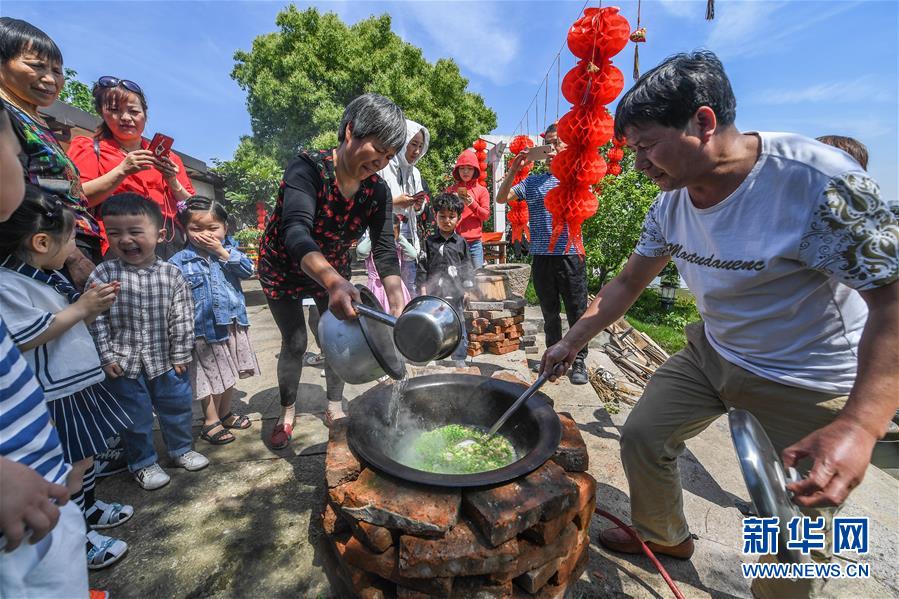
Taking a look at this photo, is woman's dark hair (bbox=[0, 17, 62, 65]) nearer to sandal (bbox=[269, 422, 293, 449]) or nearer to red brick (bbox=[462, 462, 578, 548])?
sandal (bbox=[269, 422, 293, 449])

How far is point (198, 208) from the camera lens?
10.6 ft

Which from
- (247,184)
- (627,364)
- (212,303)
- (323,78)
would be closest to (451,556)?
(212,303)

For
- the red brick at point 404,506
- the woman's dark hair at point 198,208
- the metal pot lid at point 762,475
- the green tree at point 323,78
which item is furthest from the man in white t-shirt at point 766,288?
the green tree at point 323,78

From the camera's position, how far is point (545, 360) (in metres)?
2.30

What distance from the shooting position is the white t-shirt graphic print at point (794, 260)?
1427 millimetres

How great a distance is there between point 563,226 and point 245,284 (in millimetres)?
10485

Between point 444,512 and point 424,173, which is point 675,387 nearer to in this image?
point 444,512

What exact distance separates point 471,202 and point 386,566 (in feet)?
18.3

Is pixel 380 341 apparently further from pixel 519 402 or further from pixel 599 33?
pixel 599 33

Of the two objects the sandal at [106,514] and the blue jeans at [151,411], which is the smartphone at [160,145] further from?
the sandal at [106,514]

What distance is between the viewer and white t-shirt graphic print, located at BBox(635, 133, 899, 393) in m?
1.43

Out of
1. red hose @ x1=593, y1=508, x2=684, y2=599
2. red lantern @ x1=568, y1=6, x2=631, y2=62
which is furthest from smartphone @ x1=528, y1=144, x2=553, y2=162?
red hose @ x1=593, y1=508, x2=684, y2=599

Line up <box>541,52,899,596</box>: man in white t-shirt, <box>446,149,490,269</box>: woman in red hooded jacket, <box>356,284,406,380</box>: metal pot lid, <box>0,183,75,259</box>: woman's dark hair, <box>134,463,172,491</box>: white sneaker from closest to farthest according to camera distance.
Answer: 1. <box>541,52,899,596</box>: man in white t-shirt
2. <box>0,183,75,259</box>: woman's dark hair
3. <box>356,284,406,380</box>: metal pot lid
4. <box>134,463,172,491</box>: white sneaker
5. <box>446,149,490,269</box>: woman in red hooded jacket

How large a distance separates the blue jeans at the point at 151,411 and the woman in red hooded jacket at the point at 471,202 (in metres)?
4.33
